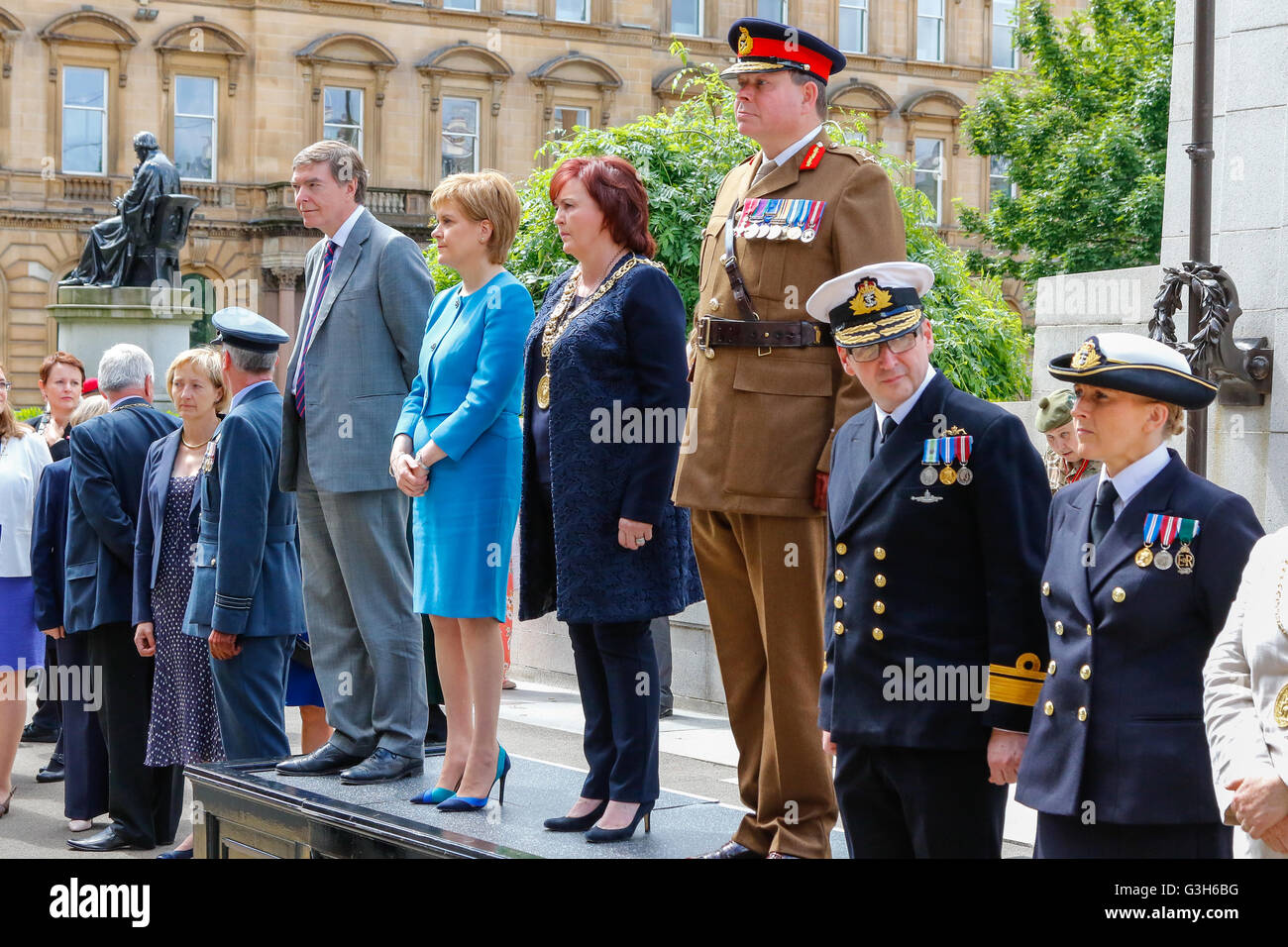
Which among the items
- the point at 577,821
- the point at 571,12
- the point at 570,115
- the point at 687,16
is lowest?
the point at 577,821

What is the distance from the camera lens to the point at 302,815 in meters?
5.76

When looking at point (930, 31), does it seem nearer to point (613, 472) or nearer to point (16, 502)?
point (16, 502)

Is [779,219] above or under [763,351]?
above

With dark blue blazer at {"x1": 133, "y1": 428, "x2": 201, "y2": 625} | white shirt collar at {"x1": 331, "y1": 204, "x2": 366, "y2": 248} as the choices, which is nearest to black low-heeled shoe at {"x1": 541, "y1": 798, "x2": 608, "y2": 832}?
white shirt collar at {"x1": 331, "y1": 204, "x2": 366, "y2": 248}

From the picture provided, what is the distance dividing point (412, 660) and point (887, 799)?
2442 millimetres

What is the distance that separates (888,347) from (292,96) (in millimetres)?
42430

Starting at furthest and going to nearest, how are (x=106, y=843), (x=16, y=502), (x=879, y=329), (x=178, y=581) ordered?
(x=16, y=502)
(x=106, y=843)
(x=178, y=581)
(x=879, y=329)

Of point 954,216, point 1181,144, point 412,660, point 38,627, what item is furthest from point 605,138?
point 954,216

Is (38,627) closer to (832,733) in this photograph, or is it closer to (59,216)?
(832,733)

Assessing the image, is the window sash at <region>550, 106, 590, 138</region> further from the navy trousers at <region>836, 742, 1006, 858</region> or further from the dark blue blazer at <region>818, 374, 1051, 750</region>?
the navy trousers at <region>836, 742, 1006, 858</region>

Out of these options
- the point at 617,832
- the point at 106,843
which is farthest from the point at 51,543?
the point at 617,832

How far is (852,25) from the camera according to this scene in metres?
Answer: 51.1

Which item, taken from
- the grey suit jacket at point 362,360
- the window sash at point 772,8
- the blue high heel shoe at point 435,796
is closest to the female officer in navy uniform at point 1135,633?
the blue high heel shoe at point 435,796

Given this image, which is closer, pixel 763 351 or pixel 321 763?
pixel 763 351
